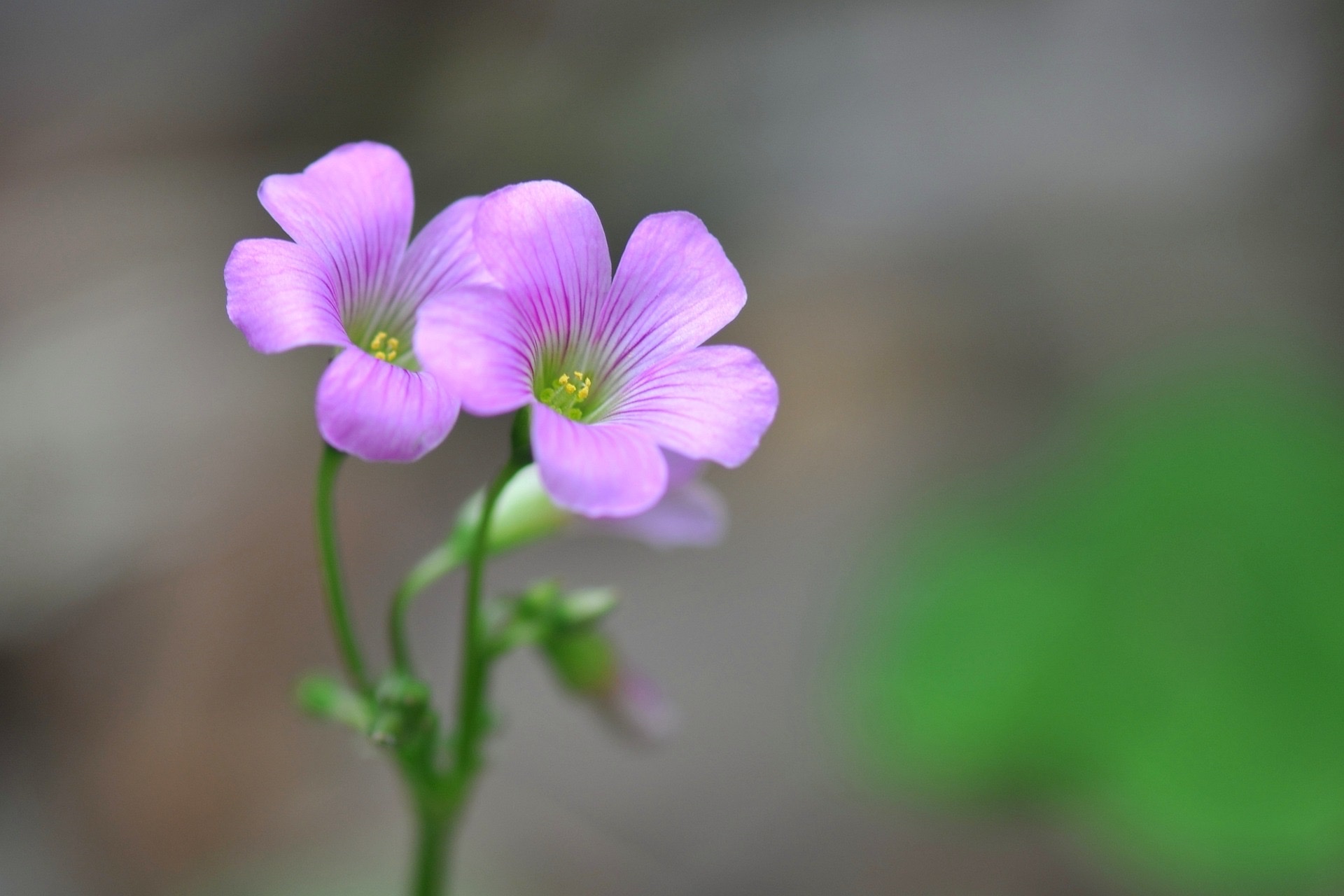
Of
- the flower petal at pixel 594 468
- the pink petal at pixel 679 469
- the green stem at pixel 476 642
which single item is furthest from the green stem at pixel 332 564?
the pink petal at pixel 679 469

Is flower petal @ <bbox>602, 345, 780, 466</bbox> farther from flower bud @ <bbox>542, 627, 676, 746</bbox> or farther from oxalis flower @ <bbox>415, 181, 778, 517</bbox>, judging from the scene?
flower bud @ <bbox>542, 627, 676, 746</bbox>

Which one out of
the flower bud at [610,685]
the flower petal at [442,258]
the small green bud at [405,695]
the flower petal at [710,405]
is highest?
the flower petal at [442,258]

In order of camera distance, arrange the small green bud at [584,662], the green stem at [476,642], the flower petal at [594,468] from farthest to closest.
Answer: the small green bud at [584,662]
the green stem at [476,642]
the flower petal at [594,468]

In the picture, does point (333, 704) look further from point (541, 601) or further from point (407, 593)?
point (541, 601)

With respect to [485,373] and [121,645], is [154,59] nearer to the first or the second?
[121,645]

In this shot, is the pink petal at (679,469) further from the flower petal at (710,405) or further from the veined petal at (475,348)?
the veined petal at (475,348)

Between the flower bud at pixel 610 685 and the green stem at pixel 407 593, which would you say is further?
the flower bud at pixel 610 685

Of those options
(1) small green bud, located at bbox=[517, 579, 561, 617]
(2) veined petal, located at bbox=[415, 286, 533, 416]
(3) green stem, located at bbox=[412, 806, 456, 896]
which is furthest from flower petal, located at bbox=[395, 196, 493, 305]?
(3) green stem, located at bbox=[412, 806, 456, 896]
